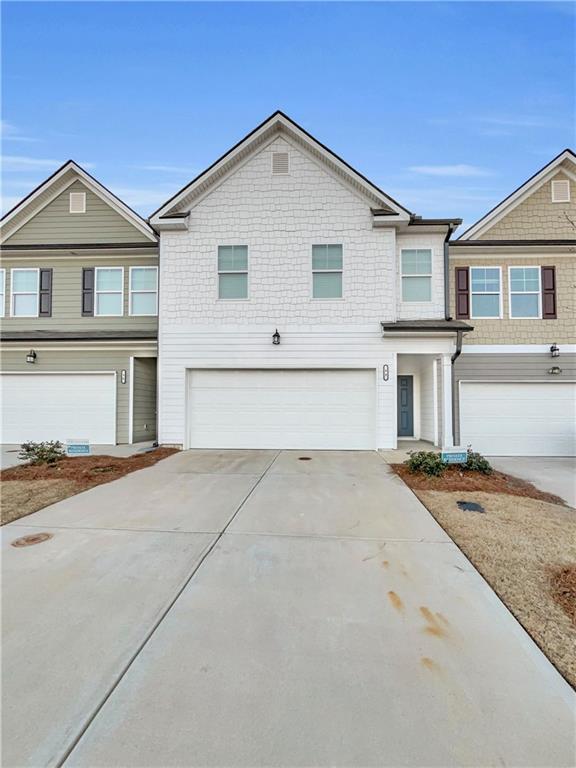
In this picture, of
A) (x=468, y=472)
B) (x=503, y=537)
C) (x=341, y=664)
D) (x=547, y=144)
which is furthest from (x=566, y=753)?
(x=547, y=144)

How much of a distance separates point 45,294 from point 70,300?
2.73ft

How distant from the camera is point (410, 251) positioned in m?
10.6

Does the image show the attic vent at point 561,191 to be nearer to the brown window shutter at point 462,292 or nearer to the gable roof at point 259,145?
the brown window shutter at point 462,292

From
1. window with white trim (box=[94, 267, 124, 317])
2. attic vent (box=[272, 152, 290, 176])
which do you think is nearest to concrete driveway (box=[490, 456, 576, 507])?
attic vent (box=[272, 152, 290, 176])

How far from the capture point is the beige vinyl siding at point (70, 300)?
1161 centimetres

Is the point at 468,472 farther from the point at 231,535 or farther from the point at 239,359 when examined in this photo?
the point at 239,359

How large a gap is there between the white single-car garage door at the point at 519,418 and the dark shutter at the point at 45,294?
12.5 metres

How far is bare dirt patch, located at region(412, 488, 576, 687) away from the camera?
104 inches

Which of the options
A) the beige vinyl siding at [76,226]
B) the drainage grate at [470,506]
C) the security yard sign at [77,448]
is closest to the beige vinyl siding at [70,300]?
the beige vinyl siding at [76,226]

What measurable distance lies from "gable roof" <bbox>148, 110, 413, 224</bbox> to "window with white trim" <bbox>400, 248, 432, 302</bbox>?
1.04 meters

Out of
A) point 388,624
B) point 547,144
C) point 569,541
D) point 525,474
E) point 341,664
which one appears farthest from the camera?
point 547,144

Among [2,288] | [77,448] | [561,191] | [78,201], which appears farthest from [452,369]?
[2,288]

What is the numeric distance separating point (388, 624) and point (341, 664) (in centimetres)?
57

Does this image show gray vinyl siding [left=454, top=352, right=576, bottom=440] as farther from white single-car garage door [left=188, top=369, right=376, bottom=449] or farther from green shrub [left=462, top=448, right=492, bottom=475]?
green shrub [left=462, top=448, right=492, bottom=475]
